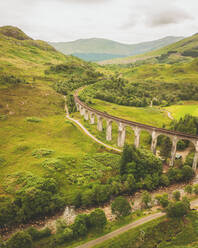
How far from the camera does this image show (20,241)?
32.2 m

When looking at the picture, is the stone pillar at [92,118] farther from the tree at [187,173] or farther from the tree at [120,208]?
the tree at [120,208]

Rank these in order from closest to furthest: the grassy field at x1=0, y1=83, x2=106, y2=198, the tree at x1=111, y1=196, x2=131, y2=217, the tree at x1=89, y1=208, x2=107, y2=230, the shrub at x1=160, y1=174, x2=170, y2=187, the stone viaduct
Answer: the tree at x1=89, y1=208, x2=107, y2=230 < the tree at x1=111, y1=196, x2=131, y2=217 < the shrub at x1=160, y1=174, x2=170, y2=187 < the grassy field at x1=0, y1=83, x2=106, y2=198 < the stone viaduct

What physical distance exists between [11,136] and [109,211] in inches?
2028

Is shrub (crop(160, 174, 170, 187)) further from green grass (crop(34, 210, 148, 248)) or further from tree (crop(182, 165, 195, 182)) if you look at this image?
green grass (crop(34, 210, 148, 248))

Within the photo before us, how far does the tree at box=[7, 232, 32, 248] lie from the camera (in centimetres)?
3187

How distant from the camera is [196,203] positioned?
153 ft

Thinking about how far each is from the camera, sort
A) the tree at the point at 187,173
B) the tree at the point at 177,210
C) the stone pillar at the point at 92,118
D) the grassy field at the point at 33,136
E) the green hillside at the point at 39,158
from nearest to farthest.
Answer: the tree at the point at 177,210
the green hillside at the point at 39,158
the tree at the point at 187,173
the grassy field at the point at 33,136
the stone pillar at the point at 92,118

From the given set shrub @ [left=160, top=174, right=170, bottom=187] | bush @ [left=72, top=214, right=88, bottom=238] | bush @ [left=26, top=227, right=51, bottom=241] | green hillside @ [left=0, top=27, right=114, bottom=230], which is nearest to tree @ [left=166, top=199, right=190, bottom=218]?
shrub @ [left=160, top=174, right=170, bottom=187]

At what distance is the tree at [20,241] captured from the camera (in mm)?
31867

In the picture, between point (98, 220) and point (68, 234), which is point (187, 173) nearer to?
point (98, 220)

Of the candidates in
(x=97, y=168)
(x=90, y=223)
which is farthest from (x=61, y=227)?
(x=97, y=168)

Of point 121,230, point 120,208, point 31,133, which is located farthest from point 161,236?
point 31,133

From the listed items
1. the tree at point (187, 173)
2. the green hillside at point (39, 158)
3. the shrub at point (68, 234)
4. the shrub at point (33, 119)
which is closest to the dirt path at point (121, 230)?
the shrub at point (68, 234)

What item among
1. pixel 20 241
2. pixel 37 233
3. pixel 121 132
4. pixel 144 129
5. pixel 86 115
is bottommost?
pixel 37 233
